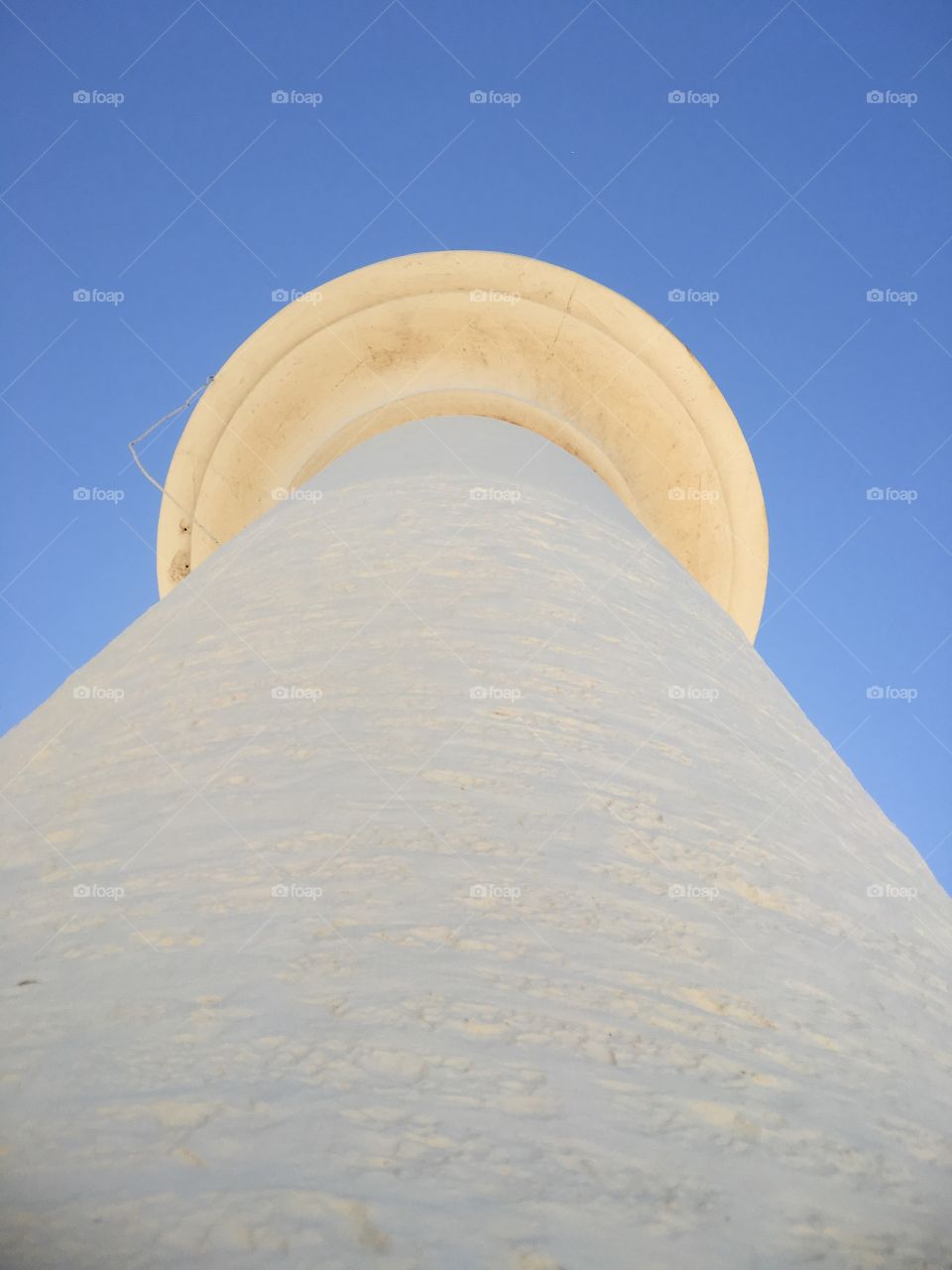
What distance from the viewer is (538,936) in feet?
5.88

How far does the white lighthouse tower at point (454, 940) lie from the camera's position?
1.28m

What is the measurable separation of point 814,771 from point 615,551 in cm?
130

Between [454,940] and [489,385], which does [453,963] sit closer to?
[454,940]

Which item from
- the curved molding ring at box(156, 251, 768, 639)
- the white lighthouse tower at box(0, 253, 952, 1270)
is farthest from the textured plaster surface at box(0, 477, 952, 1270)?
the curved molding ring at box(156, 251, 768, 639)

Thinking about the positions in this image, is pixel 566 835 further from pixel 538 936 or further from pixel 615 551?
pixel 615 551

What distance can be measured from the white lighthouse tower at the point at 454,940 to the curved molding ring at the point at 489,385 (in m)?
3.32

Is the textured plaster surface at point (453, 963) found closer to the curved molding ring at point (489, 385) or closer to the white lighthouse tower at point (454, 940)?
the white lighthouse tower at point (454, 940)

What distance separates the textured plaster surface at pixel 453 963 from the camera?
1269 millimetres

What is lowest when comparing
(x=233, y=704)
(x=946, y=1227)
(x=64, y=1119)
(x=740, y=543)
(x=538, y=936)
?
(x=64, y=1119)

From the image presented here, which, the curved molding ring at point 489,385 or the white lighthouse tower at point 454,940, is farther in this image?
the curved molding ring at point 489,385

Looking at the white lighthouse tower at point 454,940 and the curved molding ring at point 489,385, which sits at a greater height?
the curved molding ring at point 489,385

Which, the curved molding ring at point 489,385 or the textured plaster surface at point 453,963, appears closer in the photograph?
the textured plaster surface at point 453,963

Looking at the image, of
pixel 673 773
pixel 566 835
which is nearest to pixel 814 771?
pixel 673 773

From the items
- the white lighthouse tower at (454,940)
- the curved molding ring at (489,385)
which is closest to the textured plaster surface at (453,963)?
the white lighthouse tower at (454,940)
